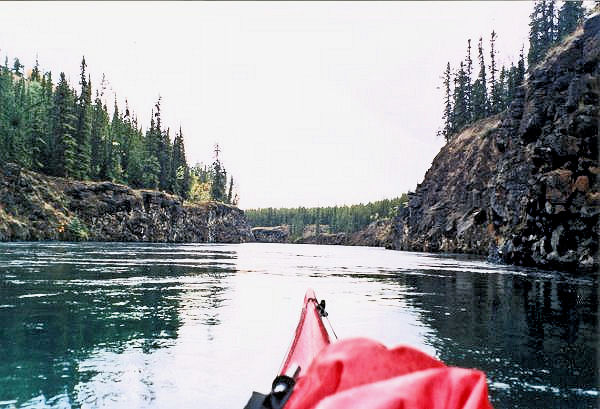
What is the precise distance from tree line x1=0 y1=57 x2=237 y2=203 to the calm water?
2494 inches

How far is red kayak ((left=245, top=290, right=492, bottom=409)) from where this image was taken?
73.3 inches

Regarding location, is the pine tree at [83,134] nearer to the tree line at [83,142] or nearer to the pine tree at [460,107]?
the tree line at [83,142]

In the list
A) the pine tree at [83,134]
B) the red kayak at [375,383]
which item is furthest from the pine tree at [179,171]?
the red kayak at [375,383]

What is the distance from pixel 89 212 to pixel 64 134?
17.0 metres

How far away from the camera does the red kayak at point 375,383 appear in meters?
1.86

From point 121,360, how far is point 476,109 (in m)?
102

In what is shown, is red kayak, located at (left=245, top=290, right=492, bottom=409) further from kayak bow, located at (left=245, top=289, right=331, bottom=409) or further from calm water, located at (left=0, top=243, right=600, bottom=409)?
calm water, located at (left=0, top=243, right=600, bottom=409)

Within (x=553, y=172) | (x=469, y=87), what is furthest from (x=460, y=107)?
(x=553, y=172)

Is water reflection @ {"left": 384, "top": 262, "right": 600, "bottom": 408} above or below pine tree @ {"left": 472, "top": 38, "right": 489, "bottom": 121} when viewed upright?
below

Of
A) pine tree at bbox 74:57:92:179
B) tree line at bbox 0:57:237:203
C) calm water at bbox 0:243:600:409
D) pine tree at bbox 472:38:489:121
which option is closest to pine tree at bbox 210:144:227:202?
tree line at bbox 0:57:237:203


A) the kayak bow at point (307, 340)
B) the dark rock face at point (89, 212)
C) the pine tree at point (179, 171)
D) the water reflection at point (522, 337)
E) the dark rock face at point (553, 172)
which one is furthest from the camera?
the pine tree at point (179, 171)

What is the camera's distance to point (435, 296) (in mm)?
20484

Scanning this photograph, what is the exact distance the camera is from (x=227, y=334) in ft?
39.3

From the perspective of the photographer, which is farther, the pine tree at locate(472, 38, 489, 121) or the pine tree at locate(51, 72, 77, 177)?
the pine tree at locate(472, 38, 489, 121)
